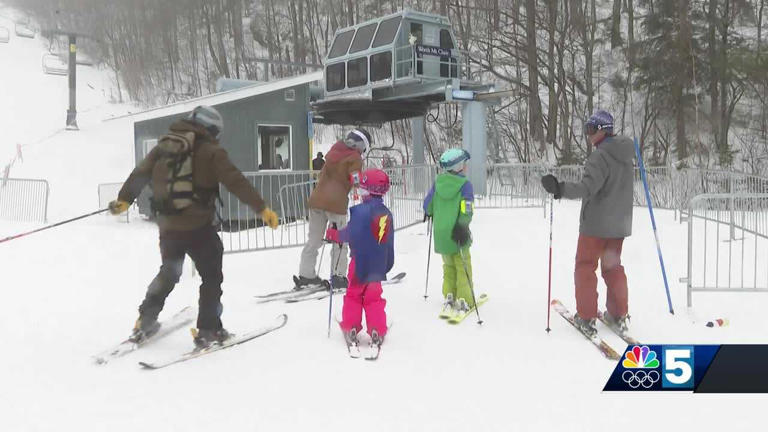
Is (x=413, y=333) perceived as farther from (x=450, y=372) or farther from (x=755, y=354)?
(x=755, y=354)

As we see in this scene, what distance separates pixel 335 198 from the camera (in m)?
6.85

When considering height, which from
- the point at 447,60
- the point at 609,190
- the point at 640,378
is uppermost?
the point at 447,60

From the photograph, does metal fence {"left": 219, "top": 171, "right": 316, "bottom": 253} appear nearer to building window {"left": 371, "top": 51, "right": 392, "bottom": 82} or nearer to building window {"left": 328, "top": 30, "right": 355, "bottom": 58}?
building window {"left": 371, "top": 51, "right": 392, "bottom": 82}

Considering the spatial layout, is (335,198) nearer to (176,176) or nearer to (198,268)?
(198,268)

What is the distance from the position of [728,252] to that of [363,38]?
10.9m

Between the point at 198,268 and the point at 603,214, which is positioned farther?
the point at 603,214

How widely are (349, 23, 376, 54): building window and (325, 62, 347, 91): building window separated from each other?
22.5 inches

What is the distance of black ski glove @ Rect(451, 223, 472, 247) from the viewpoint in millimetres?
5793

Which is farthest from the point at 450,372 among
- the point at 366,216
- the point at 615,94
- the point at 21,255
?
the point at 615,94

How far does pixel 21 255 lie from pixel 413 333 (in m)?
7.37

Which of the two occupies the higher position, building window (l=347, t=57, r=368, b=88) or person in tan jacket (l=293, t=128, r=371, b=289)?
building window (l=347, t=57, r=368, b=88)

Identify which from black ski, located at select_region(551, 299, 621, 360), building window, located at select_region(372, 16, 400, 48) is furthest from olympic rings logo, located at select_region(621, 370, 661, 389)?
building window, located at select_region(372, 16, 400, 48)

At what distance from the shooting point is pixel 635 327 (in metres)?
5.63

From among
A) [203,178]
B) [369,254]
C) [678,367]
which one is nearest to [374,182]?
[369,254]
